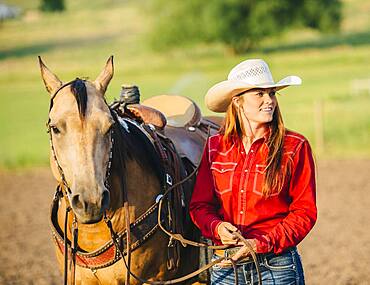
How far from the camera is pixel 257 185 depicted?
159 inches

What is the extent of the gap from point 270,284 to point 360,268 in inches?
175

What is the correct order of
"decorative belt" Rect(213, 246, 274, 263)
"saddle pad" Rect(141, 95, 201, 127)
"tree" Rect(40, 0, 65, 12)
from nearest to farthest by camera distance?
"decorative belt" Rect(213, 246, 274, 263) < "saddle pad" Rect(141, 95, 201, 127) < "tree" Rect(40, 0, 65, 12)

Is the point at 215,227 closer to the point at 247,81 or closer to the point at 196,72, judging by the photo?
the point at 247,81

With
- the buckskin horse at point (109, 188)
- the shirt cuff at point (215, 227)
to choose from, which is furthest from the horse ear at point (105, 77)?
the shirt cuff at point (215, 227)

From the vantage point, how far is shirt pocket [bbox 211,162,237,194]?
4.14 m

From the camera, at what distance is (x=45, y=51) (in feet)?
153

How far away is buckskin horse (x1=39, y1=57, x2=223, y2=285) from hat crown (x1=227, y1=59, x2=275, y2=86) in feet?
2.14

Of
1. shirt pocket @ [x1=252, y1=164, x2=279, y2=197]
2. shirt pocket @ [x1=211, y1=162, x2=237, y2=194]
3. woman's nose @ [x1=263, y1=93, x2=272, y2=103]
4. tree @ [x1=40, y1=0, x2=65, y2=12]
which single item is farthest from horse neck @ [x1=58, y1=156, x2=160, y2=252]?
tree @ [x1=40, y1=0, x2=65, y2=12]

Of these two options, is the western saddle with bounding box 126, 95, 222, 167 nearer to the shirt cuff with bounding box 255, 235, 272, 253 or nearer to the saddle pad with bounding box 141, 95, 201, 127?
the saddle pad with bounding box 141, 95, 201, 127

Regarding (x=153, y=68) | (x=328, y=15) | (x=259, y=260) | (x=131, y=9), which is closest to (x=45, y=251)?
(x=259, y=260)

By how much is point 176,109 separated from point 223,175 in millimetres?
2292

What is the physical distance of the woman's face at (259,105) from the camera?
4.06m

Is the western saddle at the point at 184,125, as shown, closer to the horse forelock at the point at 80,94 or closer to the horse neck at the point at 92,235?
the horse neck at the point at 92,235

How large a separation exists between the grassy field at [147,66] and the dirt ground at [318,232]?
10.8 ft
